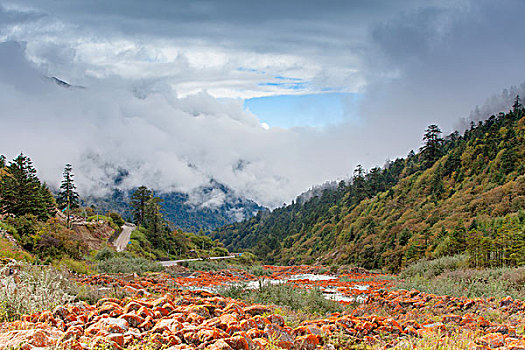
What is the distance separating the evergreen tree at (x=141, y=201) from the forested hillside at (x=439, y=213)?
27.7 metres

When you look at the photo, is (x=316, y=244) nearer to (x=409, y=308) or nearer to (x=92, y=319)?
(x=409, y=308)

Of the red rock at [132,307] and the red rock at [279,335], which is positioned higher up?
the red rock at [132,307]

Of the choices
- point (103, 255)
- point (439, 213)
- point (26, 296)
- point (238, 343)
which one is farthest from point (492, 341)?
point (439, 213)

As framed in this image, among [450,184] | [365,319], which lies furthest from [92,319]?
[450,184]

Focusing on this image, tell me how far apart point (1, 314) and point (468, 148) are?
5481cm

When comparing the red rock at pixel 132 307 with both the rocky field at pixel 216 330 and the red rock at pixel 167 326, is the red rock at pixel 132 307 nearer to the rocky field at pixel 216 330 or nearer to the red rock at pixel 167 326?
the rocky field at pixel 216 330

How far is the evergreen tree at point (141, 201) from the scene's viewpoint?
5475 cm

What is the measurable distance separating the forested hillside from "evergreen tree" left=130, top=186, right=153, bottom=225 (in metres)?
27.7

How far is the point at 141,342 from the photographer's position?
550 cm

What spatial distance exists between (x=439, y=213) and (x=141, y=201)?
42362 millimetres

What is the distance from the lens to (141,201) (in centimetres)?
5588

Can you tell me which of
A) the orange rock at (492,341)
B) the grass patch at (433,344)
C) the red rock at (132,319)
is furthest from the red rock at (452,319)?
the red rock at (132,319)

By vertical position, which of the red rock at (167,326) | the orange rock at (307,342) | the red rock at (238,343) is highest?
the red rock at (167,326)

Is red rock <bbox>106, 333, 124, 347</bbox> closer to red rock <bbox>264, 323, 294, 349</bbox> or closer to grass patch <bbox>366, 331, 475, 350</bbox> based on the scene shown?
red rock <bbox>264, 323, 294, 349</bbox>
